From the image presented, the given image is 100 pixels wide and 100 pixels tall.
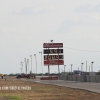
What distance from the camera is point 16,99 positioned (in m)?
31.2

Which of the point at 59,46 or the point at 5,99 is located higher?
the point at 59,46

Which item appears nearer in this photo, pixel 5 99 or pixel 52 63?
pixel 5 99

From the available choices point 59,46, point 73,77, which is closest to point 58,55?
point 59,46

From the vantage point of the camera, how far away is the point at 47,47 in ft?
292

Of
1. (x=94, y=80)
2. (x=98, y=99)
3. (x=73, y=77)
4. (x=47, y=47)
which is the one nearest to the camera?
(x=98, y=99)

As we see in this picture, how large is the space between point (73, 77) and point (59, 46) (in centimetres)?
1051

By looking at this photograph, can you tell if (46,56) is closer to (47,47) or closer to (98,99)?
(47,47)

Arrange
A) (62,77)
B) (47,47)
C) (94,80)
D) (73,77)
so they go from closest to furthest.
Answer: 1. (94,80)
2. (47,47)
3. (73,77)
4. (62,77)

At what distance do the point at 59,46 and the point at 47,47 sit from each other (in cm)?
257

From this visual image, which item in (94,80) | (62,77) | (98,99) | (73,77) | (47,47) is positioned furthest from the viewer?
(62,77)

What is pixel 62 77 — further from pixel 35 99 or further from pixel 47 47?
pixel 35 99

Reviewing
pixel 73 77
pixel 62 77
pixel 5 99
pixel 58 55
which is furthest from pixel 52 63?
pixel 5 99

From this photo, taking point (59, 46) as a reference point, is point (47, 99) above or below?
below

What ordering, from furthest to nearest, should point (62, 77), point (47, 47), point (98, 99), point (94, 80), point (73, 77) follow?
point (62, 77) < point (73, 77) < point (47, 47) < point (94, 80) < point (98, 99)
